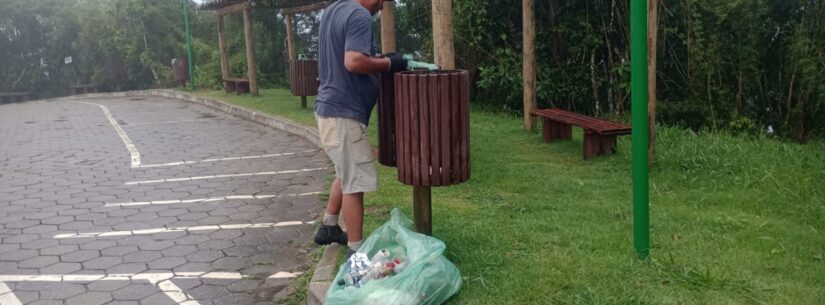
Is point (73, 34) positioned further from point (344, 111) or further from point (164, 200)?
point (344, 111)

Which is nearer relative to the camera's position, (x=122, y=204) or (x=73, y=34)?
(x=122, y=204)

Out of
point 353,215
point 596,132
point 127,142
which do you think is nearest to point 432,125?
point 353,215

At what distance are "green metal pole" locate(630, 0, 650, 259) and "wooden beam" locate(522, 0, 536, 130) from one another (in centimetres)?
537

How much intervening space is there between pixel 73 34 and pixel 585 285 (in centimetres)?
4064

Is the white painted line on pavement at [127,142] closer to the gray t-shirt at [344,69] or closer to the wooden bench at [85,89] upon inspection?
the gray t-shirt at [344,69]

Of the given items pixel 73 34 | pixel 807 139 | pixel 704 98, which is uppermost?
pixel 73 34

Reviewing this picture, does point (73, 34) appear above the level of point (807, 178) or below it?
above

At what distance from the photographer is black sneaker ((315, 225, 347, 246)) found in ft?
14.9

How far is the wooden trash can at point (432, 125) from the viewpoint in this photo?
3.68 metres

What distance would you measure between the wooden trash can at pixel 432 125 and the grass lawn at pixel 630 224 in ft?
1.77

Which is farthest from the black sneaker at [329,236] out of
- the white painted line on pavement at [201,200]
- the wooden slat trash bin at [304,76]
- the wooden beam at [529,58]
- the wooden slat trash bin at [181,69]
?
the wooden slat trash bin at [181,69]

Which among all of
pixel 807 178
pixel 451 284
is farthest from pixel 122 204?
pixel 807 178

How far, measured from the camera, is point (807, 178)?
5.77m

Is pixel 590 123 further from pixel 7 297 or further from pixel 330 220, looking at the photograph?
pixel 7 297
